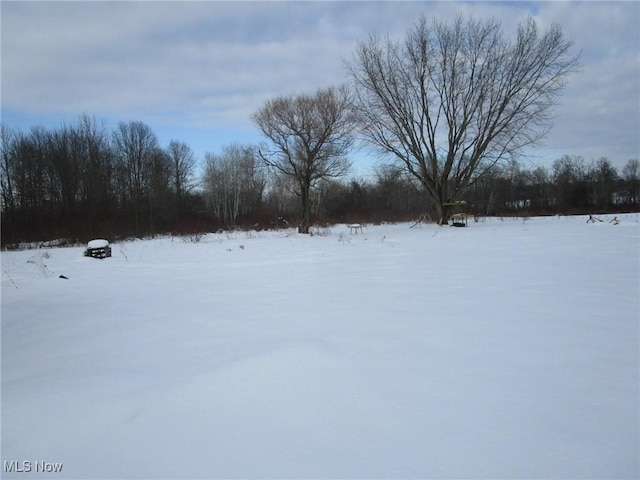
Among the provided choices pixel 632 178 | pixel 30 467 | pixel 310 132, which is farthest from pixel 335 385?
pixel 632 178

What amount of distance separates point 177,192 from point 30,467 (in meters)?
50.0

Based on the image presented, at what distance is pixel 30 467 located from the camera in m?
1.65

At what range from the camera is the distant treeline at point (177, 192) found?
26156mm

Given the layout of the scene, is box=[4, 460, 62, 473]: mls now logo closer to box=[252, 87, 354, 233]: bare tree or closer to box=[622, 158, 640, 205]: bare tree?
box=[252, 87, 354, 233]: bare tree

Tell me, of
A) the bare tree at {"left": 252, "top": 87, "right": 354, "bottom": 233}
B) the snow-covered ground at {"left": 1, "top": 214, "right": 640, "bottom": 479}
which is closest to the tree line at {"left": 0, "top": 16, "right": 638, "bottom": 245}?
the bare tree at {"left": 252, "top": 87, "right": 354, "bottom": 233}

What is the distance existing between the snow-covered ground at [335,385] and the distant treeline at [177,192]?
19.1 m

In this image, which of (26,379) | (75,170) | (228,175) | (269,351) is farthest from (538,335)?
(228,175)

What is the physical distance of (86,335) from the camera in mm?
3344

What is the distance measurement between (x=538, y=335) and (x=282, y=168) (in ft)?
62.9

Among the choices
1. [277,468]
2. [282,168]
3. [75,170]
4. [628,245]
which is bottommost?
[277,468]

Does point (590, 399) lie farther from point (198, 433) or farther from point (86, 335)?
point (86, 335)

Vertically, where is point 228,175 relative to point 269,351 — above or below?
above

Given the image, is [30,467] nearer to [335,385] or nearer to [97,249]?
[335,385]

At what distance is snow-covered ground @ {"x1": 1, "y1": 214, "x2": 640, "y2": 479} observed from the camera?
1.58m
